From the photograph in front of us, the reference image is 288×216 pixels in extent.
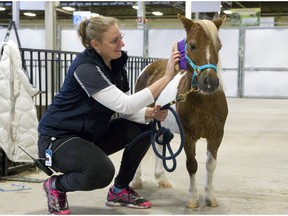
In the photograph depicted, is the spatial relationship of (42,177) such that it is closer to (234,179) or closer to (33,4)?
(234,179)

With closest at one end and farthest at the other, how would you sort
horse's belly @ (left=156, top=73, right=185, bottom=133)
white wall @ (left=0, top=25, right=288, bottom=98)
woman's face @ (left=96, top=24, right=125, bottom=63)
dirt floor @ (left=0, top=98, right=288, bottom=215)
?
woman's face @ (left=96, top=24, right=125, bottom=63) < dirt floor @ (left=0, top=98, right=288, bottom=215) < horse's belly @ (left=156, top=73, right=185, bottom=133) < white wall @ (left=0, top=25, right=288, bottom=98)

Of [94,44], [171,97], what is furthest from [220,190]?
[94,44]

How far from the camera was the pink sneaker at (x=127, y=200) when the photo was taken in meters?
2.79

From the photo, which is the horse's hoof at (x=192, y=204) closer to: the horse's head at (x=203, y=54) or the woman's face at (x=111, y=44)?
the horse's head at (x=203, y=54)

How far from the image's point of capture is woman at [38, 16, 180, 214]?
2.34 m

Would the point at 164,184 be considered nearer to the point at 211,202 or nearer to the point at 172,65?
the point at 211,202

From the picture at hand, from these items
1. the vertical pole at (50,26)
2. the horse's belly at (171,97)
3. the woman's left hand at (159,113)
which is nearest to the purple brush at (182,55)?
the woman's left hand at (159,113)

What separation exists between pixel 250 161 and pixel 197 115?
6.25 ft

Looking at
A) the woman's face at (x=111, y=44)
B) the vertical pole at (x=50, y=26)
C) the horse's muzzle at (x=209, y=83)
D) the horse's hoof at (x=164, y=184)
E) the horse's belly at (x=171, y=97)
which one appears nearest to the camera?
the horse's muzzle at (x=209, y=83)

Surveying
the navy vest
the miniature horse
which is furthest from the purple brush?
the navy vest

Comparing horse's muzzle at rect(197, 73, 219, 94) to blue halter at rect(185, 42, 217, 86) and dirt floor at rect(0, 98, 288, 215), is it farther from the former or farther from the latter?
dirt floor at rect(0, 98, 288, 215)

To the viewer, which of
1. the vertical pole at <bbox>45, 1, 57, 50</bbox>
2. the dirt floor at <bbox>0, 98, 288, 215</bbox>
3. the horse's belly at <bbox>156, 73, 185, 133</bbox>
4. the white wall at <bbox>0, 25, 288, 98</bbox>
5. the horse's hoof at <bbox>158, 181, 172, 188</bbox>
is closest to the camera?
the dirt floor at <bbox>0, 98, 288, 215</bbox>

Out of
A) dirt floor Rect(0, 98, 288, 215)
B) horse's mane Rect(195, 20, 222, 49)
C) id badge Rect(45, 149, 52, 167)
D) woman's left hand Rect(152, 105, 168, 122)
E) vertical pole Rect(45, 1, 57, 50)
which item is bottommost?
dirt floor Rect(0, 98, 288, 215)

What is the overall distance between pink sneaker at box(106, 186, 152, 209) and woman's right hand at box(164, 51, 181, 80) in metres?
0.94
